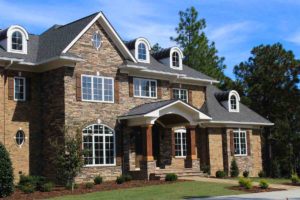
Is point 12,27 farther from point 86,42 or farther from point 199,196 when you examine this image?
point 199,196

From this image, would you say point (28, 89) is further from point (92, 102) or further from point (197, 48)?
point (197, 48)

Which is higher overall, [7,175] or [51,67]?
[51,67]

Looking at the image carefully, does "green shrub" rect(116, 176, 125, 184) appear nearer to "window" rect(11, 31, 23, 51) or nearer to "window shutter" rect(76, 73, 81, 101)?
"window shutter" rect(76, 73, 81, 101)

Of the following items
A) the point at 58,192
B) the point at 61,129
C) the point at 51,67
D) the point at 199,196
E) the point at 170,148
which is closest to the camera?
the point at 199,196

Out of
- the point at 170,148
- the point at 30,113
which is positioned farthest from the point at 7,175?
the point at 170,148

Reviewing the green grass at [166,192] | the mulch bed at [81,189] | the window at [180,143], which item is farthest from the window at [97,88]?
the window at [180,143]

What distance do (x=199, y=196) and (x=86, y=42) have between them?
38.8ft

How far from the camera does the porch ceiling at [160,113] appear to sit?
93.1 ft

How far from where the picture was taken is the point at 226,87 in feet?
176

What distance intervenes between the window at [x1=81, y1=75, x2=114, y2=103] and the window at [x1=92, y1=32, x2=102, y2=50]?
6.05 ft

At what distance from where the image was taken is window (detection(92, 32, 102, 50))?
28716mm

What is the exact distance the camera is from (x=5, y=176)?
21094 mm

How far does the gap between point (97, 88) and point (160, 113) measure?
12.6 feet

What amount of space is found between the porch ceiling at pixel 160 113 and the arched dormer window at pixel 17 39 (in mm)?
6770
